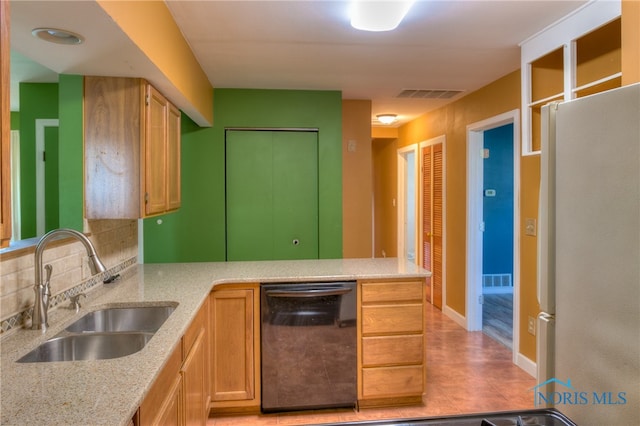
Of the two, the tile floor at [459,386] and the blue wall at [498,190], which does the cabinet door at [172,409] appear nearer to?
the tile floor at [459,386]

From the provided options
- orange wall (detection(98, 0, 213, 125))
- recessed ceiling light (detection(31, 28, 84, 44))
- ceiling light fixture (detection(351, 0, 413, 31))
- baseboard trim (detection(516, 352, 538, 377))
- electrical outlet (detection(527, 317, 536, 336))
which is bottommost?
baseboard trim (detection(516, 352, 538, 377))

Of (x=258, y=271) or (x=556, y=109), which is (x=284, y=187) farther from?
(x=556, y=109)

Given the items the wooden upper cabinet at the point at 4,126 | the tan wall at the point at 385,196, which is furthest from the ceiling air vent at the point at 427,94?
the wooden upper cabinet at the point at 4,126

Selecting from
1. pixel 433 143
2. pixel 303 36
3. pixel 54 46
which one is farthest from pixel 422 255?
pixel 54 46

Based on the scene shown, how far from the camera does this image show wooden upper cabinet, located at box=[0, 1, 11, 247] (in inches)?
37.6

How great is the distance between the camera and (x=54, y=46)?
1.79 meters

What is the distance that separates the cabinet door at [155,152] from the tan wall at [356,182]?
2.52 metres

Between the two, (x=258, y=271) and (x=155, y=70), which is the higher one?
(x=155, y=70)

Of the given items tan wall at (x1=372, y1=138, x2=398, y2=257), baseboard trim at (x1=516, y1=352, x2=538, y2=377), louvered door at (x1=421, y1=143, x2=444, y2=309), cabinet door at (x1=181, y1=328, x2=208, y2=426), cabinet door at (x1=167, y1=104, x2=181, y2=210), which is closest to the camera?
cabinet door at (x1=181, y1=328, x2=208, y2=426)

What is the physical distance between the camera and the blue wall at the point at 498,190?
5.94 metres

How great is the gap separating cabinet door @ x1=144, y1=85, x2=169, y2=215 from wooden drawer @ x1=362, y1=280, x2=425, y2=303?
54.2 inches

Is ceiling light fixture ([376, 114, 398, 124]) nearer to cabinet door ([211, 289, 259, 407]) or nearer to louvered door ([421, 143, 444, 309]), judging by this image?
louvered door ([421, 143, 444, 309])

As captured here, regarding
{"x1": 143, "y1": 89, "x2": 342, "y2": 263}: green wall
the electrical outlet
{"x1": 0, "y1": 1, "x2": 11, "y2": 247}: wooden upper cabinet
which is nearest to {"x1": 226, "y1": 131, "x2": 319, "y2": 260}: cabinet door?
{"x1": 143, "y1": 89, "x2": 342, "y2": 263}: green wall

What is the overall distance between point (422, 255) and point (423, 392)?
3044 mm
